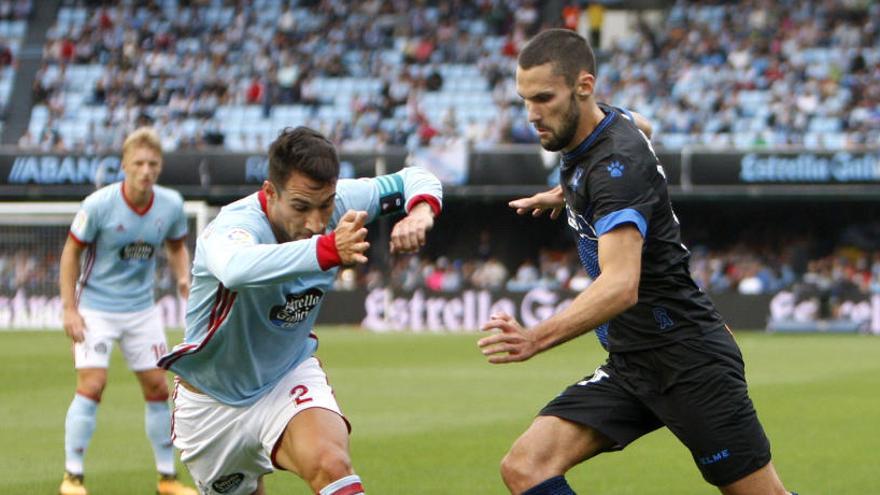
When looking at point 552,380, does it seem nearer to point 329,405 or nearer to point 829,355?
point 829,355

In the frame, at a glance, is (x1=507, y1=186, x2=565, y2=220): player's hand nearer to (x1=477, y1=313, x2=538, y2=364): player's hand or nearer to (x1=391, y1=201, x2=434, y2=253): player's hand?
(x1=391, y1=201, x2=434, y2=253): player's hand

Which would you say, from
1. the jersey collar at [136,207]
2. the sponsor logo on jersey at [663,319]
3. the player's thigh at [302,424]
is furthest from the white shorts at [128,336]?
the sponsor logo on jersey at [663,319]

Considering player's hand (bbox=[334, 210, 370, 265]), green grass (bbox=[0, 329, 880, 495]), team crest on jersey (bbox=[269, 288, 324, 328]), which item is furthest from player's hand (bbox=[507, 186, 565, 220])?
green grass (bbox=[0, 329, 880, 495])

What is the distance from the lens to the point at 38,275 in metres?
28.2

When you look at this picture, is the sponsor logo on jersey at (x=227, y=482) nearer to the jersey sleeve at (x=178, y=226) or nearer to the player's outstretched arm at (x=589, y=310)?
the player's outstretched arm at (x=589, y=310)

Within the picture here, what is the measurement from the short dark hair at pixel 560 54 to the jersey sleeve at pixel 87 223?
15.4 feet

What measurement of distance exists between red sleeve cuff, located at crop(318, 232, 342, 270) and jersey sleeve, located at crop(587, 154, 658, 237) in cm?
109

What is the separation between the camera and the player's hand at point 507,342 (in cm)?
507

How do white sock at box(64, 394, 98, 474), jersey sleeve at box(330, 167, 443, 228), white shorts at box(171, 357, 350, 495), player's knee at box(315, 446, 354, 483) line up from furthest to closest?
white sock at box(64, 394, 98, 474), jersey sleeve at box(330, 167, 443, 228), white shorts at box(171, 357, 350, 495), player's knee at box(315, 446, 354, 483)

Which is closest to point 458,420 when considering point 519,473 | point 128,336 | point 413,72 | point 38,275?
point 128,336

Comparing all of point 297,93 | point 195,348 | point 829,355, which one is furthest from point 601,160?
point 297,93

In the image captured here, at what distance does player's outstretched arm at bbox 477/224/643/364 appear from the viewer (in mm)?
5102

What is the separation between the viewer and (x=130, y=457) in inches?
431

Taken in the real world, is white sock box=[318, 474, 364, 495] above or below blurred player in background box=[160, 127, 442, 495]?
below
